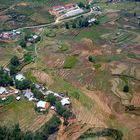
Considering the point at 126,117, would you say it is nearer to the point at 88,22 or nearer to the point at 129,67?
the point at 129,67

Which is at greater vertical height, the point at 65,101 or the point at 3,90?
the point at 3,90

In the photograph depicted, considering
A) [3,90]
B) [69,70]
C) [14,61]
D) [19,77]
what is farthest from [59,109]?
[14,61]

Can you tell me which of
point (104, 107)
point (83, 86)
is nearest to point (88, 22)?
point (83, 86)

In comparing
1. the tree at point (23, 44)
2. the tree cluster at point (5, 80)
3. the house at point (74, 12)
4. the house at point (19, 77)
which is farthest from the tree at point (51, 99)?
the house at point (74, 12)

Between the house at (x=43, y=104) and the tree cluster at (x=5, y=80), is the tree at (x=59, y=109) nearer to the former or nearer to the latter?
the house at (x=43, y=104)

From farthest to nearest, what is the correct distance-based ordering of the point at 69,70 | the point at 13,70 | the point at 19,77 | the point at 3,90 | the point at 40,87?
the point at 69,70, the point at 13,70, the point at 19,77, the point at 40,87, the point at 3,90

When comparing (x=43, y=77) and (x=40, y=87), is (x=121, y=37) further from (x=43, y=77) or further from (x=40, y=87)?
(x=40, y=87)
